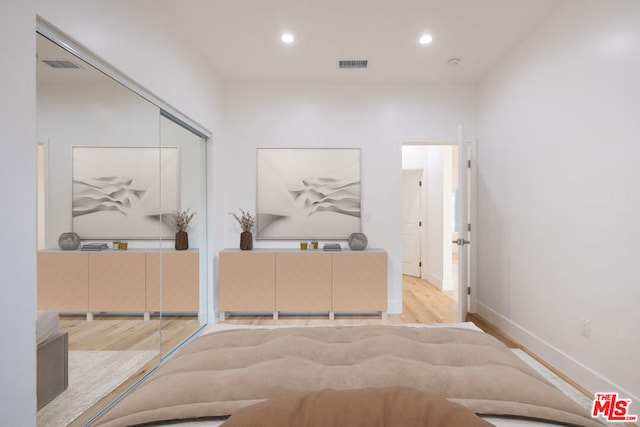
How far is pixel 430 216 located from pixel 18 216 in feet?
17.6

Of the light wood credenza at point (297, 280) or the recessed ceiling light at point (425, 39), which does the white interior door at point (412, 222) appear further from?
the recessed ceiling light at point (425, 39)

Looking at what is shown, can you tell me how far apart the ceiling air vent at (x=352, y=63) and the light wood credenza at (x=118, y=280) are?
8.28ft

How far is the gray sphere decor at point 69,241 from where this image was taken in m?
1.57

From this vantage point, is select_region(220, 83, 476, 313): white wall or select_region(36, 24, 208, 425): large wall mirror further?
select_region(220, 83, 476, 313): white wall

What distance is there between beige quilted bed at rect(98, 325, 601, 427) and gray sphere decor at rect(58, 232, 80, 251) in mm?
849

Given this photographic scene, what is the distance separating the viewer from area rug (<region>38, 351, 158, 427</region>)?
5.21 ft

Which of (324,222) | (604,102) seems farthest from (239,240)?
(604,102)

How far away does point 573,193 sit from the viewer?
7.65 feet

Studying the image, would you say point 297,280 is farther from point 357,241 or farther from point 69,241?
point 69,241

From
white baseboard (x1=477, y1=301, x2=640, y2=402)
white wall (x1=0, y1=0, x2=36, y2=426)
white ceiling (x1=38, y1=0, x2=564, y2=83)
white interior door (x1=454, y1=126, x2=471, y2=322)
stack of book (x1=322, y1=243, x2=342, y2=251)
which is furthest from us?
stack of book (x1=322, y1=243, x2=342, y2=251)

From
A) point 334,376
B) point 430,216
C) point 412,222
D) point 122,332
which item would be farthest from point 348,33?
point 412,222

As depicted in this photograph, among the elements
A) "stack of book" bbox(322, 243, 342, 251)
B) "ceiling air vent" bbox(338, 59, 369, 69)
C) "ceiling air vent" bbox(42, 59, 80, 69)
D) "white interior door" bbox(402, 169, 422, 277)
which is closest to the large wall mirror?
"ceiling air vent" bbox(42, 59, 80, 69)

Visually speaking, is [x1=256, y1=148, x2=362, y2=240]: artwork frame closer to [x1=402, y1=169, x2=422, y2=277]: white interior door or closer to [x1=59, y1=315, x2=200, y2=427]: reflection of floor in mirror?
[x1=59, y1=315, x2=200, y2=427]: reflection of floor in mirror

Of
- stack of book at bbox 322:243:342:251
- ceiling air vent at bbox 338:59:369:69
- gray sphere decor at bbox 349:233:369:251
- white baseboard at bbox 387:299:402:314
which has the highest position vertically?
ceiling air vent at bbox 338:59:369:69
